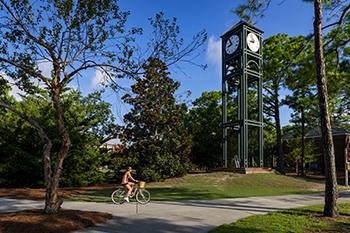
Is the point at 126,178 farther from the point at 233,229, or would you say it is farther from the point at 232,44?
the point at 232,44

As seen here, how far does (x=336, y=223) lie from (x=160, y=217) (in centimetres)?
504

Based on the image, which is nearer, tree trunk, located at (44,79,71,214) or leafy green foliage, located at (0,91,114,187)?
tree trunk, located at (44,79,71,214)

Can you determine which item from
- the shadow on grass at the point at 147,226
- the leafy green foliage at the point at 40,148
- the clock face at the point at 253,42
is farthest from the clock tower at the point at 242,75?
the shadow on grass at the point at 147,226

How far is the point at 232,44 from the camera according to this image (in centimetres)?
2883

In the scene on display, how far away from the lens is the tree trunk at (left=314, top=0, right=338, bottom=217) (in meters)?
11.1

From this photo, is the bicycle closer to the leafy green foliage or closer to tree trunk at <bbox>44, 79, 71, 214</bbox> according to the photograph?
tree trunk at <bbox>44, 79, 71, 214</bbox>

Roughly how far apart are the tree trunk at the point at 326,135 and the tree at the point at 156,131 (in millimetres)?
16223

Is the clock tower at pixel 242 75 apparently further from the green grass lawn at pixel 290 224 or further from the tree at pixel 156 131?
the green grass lawn at pixel 290 224

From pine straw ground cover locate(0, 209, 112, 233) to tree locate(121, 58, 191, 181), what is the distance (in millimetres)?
17117

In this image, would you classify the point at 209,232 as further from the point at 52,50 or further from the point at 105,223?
the point at 52,50

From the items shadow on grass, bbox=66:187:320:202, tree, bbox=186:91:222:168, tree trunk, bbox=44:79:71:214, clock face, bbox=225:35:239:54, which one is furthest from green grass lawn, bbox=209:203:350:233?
tree, bbox=186:91:222:168

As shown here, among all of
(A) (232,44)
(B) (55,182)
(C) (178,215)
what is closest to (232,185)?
(C) (178,215)

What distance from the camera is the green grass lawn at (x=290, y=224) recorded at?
8.80 meters

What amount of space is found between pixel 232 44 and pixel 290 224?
21.3 m
